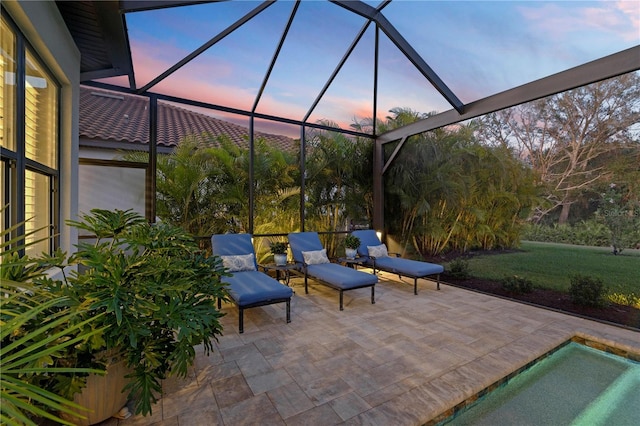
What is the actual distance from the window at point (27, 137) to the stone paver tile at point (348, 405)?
251 cm

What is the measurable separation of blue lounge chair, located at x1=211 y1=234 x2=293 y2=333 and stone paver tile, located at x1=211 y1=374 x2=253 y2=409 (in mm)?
920

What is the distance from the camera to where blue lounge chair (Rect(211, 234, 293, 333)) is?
391 cm

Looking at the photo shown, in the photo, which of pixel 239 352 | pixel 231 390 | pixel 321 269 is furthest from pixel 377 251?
pixel 231 390

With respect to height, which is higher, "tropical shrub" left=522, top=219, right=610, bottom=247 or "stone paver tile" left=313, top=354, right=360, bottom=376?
"tropical shrub" left=522, top=219, right=610, bottom=247

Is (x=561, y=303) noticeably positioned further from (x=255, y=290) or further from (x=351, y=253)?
(x=255, y=290)

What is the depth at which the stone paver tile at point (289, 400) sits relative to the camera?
7.81ft

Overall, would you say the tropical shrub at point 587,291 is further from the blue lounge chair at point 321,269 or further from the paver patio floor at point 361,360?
the blue lounge chair at point 321,269

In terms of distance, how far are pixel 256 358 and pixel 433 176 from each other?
5.62 m

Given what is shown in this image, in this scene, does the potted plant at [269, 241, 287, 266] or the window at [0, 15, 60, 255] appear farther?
the potted plant at [269, 241, 287, 266]

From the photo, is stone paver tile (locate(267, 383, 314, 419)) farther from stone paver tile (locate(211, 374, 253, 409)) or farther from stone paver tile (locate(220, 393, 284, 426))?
stone paver tile (locate(211, 374, 253, 409))

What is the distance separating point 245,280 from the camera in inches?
178

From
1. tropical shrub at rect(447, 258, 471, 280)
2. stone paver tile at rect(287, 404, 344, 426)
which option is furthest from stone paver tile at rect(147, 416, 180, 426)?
tropical shrub at rect(447, 258, 471, 280)

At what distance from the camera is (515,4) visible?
4145mm

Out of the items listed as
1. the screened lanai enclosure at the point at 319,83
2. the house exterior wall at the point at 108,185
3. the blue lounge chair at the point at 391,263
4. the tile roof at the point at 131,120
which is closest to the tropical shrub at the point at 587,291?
the blue lounge chair at the point at 391,263
